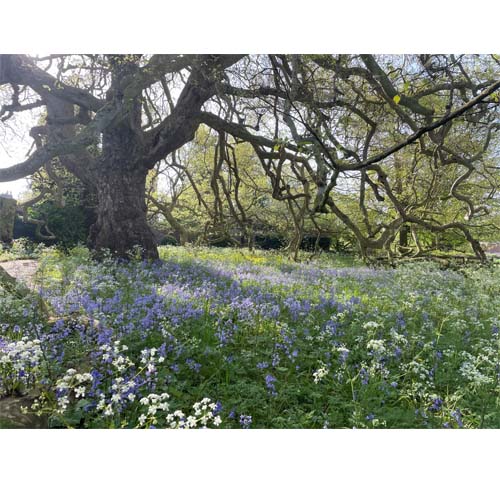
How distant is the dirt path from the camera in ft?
12.0

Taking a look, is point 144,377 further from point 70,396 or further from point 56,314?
point 56,314

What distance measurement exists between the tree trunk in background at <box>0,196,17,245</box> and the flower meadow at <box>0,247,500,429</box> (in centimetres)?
71

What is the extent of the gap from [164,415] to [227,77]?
11.8ft

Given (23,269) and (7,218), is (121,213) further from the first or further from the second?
(23,269)

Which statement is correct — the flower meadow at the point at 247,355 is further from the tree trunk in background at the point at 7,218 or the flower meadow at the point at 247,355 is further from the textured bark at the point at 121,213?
the textured bark at the point at 121,213

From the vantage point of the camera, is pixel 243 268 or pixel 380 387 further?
pixel 243 268

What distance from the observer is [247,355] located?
270 cm

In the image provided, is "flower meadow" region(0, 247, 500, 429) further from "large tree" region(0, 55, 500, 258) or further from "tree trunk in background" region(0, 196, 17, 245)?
"large tree" region(0, 55, 500, 258)

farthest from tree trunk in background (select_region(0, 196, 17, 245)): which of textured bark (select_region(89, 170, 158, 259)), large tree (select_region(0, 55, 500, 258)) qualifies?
textured bark (select_region(89, 170, 158, 259))

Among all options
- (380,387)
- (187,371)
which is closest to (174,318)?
(187,371)

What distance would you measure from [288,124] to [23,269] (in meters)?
3.16

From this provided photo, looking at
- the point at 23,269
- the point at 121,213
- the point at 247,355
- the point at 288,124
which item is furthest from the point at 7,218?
the point at 247,355

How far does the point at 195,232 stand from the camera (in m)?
7.01
